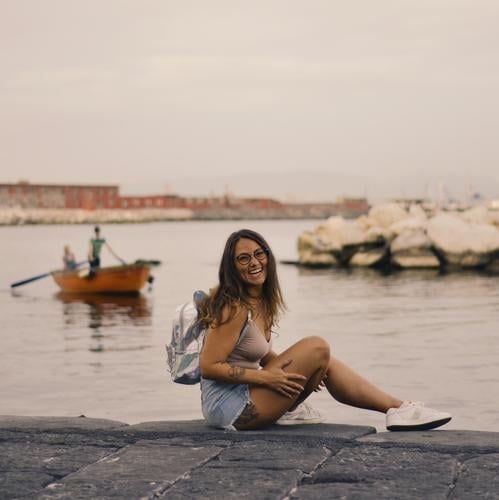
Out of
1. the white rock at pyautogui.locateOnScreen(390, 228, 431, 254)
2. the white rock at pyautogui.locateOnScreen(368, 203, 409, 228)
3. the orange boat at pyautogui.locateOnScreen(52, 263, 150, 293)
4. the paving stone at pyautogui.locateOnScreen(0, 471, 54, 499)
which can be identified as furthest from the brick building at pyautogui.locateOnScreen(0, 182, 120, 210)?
the paving stone at pyautogui.locateOnScreen(0, 471, 54, 499)

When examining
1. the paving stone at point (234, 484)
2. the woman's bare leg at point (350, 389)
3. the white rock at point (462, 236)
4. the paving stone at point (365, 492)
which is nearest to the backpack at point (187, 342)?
the woman's bare leg at point (350, 389)

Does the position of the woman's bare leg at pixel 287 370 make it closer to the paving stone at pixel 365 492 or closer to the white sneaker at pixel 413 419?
the white sneaker at pixel 413 419

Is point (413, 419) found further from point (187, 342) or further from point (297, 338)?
point (297, 338)

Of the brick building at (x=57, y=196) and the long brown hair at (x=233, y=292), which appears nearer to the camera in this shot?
the long brown hair at (x=233, y=292)

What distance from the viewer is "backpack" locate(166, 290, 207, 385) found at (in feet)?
14.3

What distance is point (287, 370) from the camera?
4383 millimetres

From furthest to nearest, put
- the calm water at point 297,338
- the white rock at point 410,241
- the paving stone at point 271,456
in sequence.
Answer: the white rock at point 410,241 → the calm water at point 297,338 → the paving stone at point 271,456

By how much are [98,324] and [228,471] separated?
1584cm

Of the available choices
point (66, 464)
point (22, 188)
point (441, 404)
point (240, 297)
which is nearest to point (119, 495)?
point (66, 464)

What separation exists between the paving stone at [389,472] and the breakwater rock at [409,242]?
98.7 feet

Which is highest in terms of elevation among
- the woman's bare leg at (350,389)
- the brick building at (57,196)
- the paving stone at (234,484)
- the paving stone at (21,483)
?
the brick building at (57,196)

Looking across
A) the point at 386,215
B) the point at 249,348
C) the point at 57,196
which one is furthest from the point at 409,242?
the point at 57,196

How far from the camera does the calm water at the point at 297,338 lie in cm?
1023

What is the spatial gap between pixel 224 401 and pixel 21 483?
1.08m
